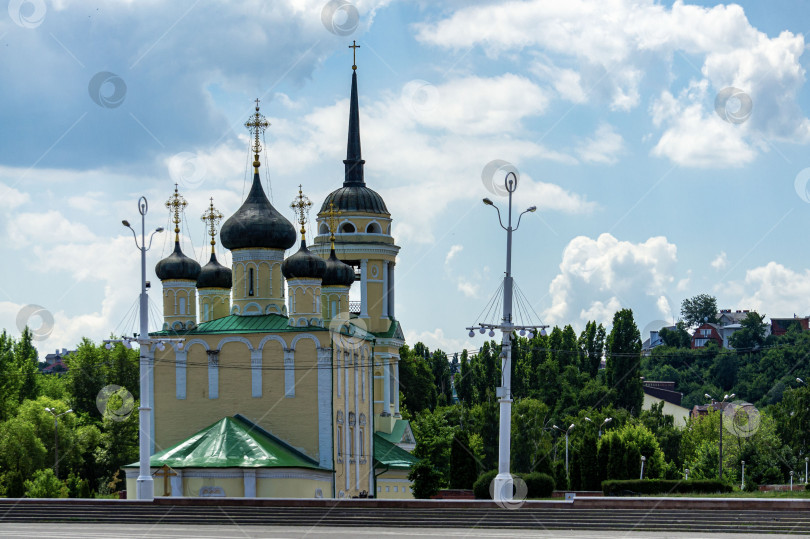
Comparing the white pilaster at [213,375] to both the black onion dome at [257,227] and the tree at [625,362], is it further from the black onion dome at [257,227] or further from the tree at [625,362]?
the tree at [625,362]

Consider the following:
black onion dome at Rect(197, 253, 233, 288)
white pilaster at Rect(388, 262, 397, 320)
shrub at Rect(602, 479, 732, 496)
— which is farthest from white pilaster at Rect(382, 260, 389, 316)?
Answer: shrub at Rect(602, 479, 732, 496)

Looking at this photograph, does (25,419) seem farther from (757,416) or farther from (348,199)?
(757,416)

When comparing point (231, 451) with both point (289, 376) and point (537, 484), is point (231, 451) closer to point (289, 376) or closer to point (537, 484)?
point (289, 376)

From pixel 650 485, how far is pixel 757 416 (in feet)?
152

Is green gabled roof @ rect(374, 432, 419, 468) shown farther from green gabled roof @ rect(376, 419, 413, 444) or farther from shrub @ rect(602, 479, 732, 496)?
shrub @ rect(602, 479, 732, 496)

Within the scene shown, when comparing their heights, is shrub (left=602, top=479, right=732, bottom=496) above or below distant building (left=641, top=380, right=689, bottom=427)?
above

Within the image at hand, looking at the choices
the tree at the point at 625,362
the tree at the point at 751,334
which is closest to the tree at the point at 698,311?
the tree at the point at 751,334

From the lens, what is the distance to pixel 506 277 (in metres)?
33.5

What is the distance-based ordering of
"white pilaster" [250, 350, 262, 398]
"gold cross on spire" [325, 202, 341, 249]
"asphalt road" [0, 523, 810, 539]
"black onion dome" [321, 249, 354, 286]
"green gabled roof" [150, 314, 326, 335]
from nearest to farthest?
"asphalt road" [0, 523, 810, 539]
"white pilaster" [250, 350, 262, 398]
"green gabled roof" [150, 314, 326, 335]
"black onion dome" [321, 249, 354, 286]
"gold cross on spire" [325, 202, 341, 249]

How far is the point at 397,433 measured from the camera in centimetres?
6397

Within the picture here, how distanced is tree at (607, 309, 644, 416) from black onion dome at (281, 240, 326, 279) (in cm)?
3583

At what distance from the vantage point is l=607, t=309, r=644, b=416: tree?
81.9m

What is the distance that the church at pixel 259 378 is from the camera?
46188 millimetres

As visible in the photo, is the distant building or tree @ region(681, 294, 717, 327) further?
tree @ region(681, 294, 717, 327)
